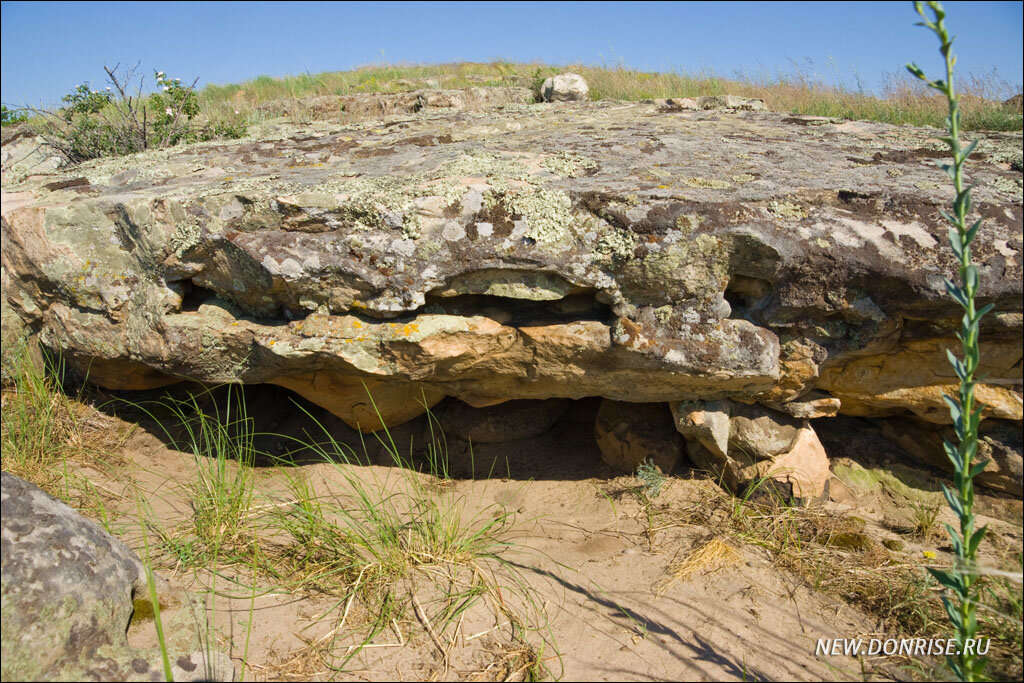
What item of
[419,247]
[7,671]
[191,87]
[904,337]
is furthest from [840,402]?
[191,87]

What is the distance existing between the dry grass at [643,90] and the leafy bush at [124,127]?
33.6 inches

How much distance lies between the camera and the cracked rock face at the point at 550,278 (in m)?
2.95

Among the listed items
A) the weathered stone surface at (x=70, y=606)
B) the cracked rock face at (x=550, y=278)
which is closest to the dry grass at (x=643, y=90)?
the cracked rock face at (x=550, y=278)

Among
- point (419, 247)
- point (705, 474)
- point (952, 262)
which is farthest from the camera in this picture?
point (705, 474)

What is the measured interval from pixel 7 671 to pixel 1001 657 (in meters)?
3.38

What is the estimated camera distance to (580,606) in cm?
278

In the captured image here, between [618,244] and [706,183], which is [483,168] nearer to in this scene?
[618,244]

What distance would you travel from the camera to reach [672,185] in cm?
327

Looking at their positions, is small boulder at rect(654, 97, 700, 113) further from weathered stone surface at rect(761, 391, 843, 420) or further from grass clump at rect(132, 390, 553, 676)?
grass clump at rect(132, 390, 553, 676)

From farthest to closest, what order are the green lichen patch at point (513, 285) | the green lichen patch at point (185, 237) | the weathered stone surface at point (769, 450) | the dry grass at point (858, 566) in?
the weathered stone surface at point (769, 450), the green lichen patch at point (185, 237), the green lichen patch at point (513, 285), the dry grass at point (858, 566)

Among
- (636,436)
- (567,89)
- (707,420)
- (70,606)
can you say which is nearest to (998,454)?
(707,420)

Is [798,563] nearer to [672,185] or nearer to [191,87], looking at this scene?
[672,185]

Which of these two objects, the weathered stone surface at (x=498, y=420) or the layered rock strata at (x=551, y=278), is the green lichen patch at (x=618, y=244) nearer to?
the layered rock strata at (x=551, y=278)

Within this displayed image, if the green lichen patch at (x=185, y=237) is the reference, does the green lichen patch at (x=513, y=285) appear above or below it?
below
